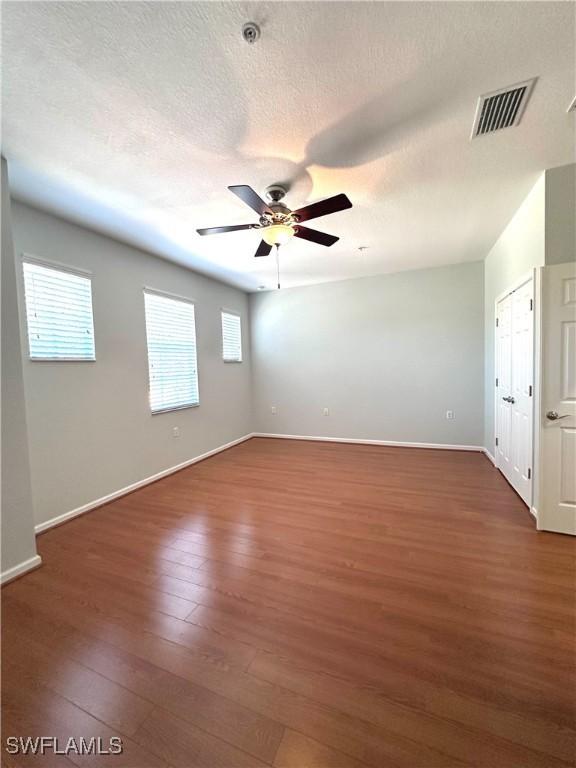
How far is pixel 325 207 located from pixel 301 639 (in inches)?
102

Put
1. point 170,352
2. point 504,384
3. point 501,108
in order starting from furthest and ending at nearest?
point 170,352
point 504,384
point 501,108

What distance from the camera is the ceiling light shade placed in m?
2.28

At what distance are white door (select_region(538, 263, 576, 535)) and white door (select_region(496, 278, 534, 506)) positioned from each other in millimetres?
207

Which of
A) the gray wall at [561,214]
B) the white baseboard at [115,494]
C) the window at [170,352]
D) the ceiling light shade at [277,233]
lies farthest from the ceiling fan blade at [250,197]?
the white baseboard at [115,494]

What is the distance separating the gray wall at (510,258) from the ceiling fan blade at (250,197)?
2175 millimetres

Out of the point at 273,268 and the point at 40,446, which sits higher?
the point at 273,268

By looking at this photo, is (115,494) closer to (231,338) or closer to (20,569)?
(20,569)

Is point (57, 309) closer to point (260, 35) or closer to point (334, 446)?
point (260, 35)

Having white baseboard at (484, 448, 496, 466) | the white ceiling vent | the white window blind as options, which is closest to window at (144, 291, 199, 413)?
the white window blind

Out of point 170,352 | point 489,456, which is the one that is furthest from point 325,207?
point 489,456

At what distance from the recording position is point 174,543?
2457 millimetres

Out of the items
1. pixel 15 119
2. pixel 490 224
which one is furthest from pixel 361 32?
pixel 490 224

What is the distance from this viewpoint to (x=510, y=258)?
3.19 metres

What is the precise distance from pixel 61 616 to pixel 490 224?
4.82m
